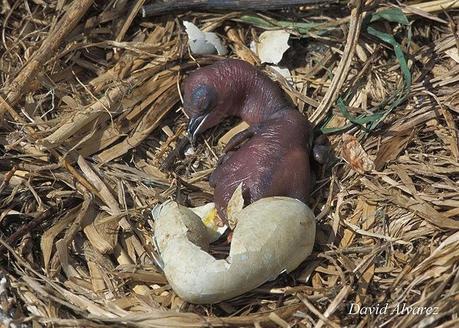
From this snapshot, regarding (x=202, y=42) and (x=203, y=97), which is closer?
(x=203, y=97)

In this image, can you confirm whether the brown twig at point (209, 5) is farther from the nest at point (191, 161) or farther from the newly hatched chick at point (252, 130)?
the newly hatched chick at point (252, 130)

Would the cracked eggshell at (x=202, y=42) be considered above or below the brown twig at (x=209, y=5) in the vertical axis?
below

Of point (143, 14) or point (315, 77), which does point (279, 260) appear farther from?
point (143, 14)

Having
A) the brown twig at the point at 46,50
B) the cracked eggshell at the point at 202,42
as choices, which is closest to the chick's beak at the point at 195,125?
the cracked eggshell at the point at 202,42
